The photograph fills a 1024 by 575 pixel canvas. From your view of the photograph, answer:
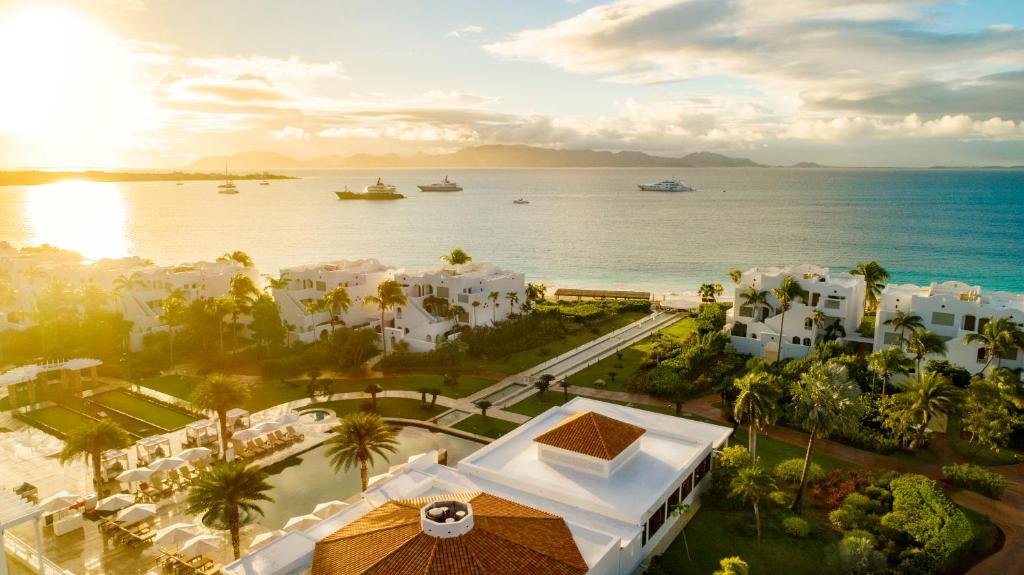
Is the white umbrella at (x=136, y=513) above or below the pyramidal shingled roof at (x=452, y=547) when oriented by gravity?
below

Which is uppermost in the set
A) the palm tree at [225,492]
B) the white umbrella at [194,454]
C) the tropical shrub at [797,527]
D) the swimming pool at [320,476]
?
the palm tree at [225,492]

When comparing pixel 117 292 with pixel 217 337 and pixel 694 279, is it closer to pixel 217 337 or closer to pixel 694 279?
pixel 217 337

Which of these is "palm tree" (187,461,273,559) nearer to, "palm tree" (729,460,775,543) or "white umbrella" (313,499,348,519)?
"white umbrella" (313,499,348,519)

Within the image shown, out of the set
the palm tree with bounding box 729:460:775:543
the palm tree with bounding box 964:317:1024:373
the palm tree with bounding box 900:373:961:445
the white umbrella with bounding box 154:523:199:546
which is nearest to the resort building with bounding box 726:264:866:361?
the palm tree with bounding box 964:317:1024:373

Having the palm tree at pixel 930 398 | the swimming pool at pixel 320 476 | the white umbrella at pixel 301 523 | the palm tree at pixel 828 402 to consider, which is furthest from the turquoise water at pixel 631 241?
the white umbrella at pixel 301 523

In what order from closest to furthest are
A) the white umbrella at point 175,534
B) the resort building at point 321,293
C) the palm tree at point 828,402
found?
the white umbrella at point 175,534 → the palm tree at point 828,402 → the resort building at point 321,293

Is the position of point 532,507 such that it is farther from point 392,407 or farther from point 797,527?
point 392,407

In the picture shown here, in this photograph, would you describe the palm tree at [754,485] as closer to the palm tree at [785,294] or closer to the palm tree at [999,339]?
the palm tree at [999,339]
